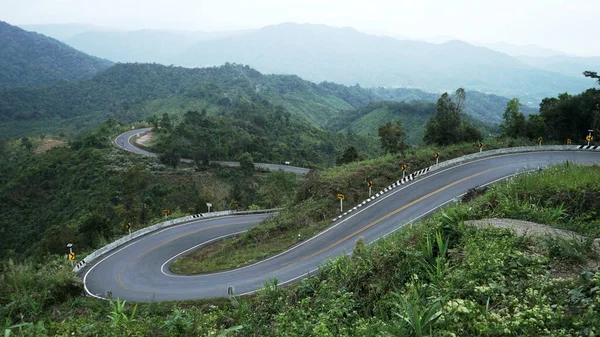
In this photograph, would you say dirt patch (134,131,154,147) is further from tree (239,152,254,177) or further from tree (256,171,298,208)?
tree (256,171,298,208)

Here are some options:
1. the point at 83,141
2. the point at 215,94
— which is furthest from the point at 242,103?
the point at 83,141

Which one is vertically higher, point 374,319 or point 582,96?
point 582,96

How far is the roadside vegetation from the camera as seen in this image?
3422 millimetres

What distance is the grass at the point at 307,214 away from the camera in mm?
16266

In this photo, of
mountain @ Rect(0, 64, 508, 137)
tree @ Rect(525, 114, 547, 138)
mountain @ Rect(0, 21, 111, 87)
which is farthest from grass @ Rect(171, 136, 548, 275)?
mountain @ Rect(0, 21, 111, 87)

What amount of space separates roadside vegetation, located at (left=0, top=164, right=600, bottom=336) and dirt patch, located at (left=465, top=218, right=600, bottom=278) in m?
0.03

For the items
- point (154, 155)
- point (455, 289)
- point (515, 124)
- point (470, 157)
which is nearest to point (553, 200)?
point (455, 289)

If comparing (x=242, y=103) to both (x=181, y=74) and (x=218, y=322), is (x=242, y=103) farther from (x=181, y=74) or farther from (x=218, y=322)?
(x=218, y=322)

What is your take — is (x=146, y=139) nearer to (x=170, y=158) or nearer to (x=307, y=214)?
(x=170, y=158)

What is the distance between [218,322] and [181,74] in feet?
458

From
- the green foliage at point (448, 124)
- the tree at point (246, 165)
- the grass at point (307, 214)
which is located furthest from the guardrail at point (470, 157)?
the tree at point (246, 165)

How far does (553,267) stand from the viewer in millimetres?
4406

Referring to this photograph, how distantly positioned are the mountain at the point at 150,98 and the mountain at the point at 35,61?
4645cm

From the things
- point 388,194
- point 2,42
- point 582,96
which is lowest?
point 388,194
